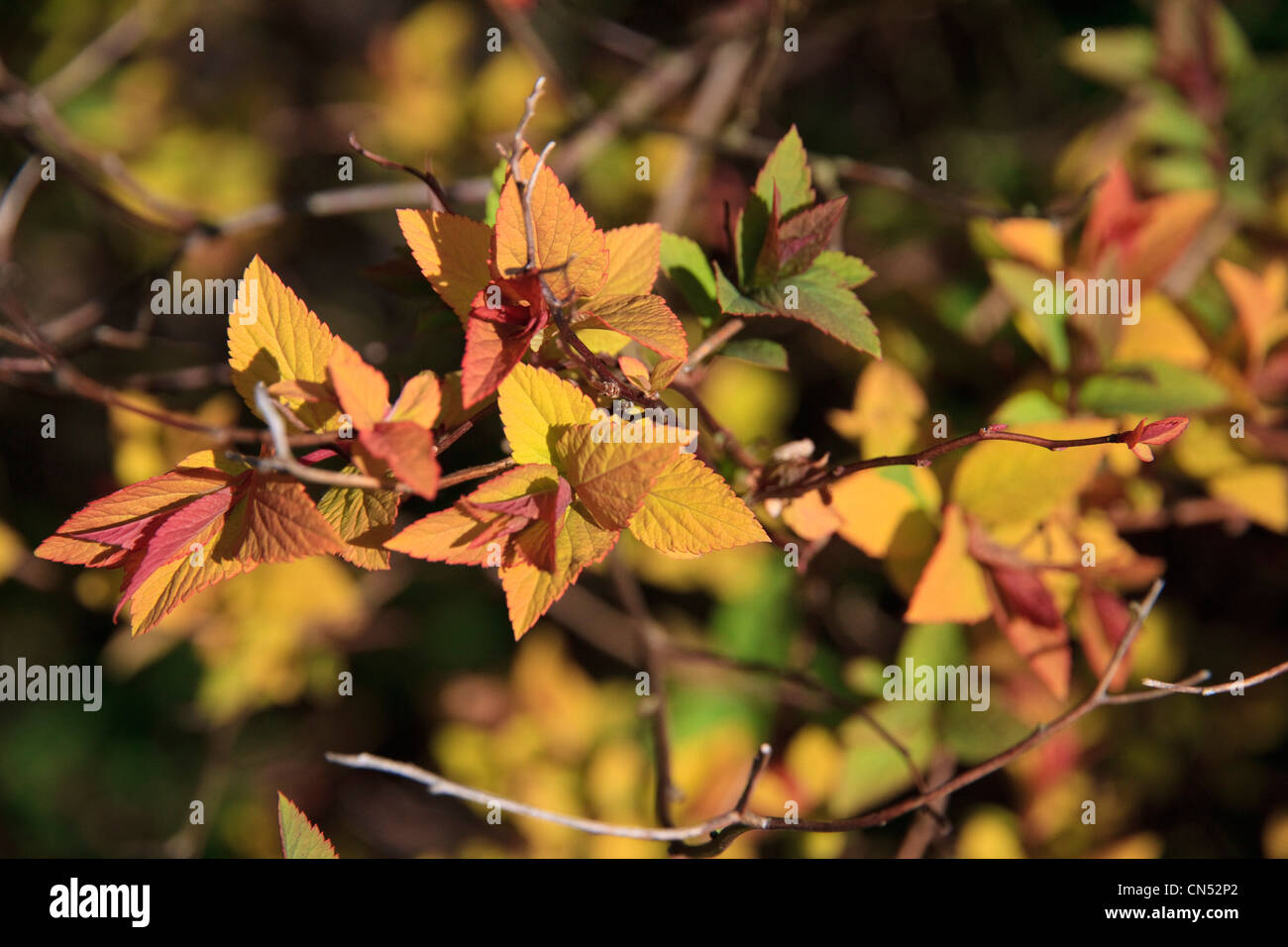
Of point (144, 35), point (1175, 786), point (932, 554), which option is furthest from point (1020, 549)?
point (144, 35)

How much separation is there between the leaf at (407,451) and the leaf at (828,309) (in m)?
0.30

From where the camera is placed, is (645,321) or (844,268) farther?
(844,268)

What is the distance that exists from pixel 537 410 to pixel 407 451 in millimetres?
110

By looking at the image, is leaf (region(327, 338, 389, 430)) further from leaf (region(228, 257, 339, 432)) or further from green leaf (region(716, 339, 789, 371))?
green leaf (region(716, 339, 789, 371))

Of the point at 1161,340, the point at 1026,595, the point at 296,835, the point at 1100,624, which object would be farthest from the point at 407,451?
the point at 1161,340

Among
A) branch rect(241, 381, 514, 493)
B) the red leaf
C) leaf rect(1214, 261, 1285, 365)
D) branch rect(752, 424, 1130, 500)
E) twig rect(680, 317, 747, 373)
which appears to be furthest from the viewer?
leaf rect(1214, 261, 1285, 365)

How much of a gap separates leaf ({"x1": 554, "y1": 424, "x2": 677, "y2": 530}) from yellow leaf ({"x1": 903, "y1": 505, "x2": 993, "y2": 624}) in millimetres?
329

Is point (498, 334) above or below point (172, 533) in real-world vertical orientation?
above

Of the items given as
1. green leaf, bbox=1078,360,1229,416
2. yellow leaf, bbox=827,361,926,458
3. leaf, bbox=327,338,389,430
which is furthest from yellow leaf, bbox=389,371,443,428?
green leaf, bbox=1078,360,1229,416

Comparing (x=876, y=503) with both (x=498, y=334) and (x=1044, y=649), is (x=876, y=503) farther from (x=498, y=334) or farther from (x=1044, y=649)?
(x=498, y=334)

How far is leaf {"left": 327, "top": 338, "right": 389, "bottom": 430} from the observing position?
1.86 ft

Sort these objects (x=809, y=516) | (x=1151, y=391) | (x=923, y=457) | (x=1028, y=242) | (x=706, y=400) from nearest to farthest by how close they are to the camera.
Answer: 1. (x=923, y=457)
2. (x=809, y=516)
3. (x=1151, y=391)
4. (x=1028, y=242)
5. (x=706, y=400)

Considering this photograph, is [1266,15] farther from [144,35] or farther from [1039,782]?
[144,35]

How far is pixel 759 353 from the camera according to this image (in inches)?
27.8
